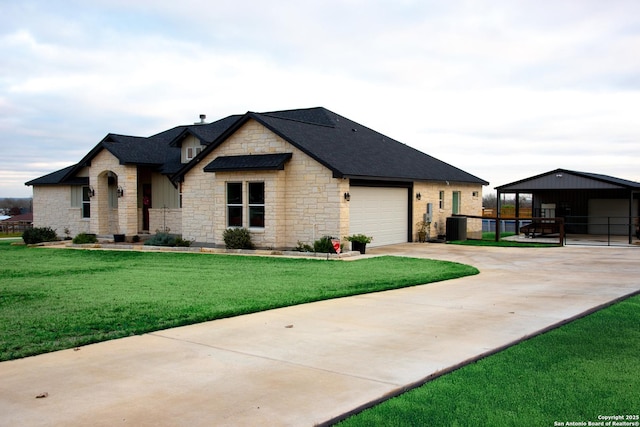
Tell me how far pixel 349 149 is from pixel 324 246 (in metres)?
5.59

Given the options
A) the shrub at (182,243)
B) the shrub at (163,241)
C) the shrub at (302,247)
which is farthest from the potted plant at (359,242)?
the shrub at (163,241)

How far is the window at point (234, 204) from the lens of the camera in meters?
22.7

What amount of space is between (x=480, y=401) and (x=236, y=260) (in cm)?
1379

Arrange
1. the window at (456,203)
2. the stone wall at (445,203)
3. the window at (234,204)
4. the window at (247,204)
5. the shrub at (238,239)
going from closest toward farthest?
1. the shrub at (238,239)
2. the window at (247,204)
3. the window at (234,204)
4. the stone wall at (445,203)
5. the window at (456,203)

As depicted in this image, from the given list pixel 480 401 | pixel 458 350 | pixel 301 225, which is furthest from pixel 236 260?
pixel 480 401

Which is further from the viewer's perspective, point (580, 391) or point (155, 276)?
point (155, 276)

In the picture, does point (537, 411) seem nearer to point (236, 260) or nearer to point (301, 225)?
point (236, 260)

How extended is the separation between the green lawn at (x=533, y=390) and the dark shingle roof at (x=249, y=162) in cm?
1434

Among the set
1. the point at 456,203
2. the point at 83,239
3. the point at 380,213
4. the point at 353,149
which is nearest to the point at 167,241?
the point at 83,239

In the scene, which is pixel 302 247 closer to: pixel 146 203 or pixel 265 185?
pixel 265 185

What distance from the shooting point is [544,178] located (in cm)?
2755

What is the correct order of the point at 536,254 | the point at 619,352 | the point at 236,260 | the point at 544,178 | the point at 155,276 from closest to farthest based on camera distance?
the point at 619,352, the point at 155,276, the point at 236,260, the point at 536,254, the point at 544,178

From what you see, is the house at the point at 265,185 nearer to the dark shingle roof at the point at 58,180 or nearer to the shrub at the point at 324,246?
the dark shingle roof at the point at 58,180

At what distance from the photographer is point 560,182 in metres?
27.0
